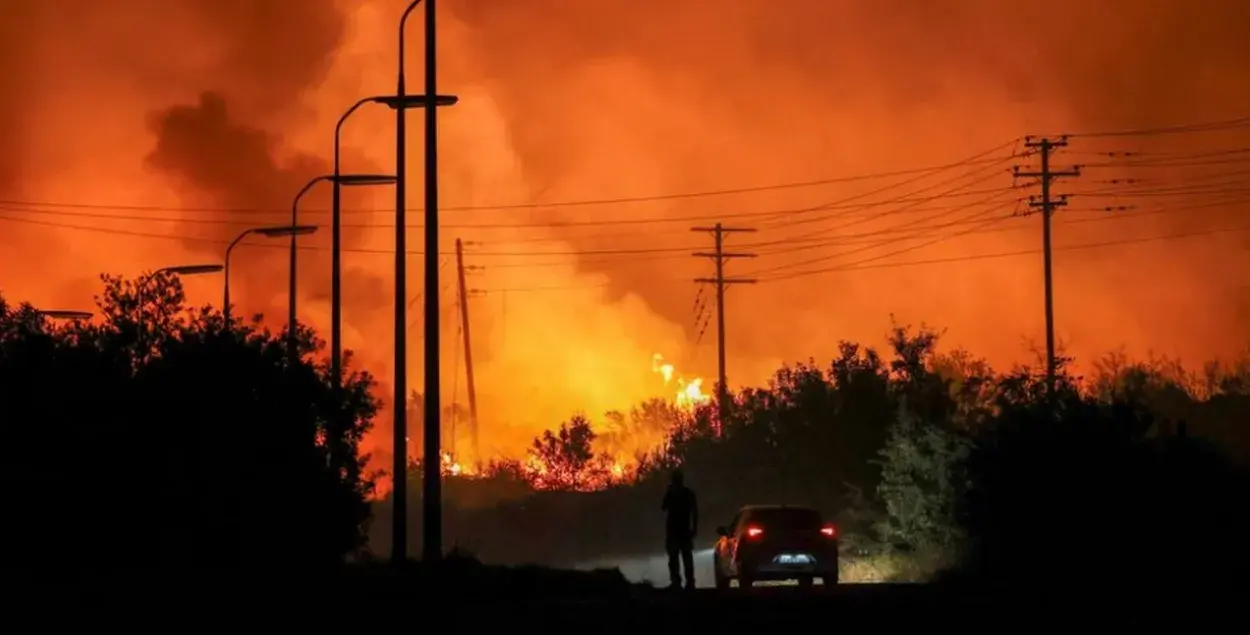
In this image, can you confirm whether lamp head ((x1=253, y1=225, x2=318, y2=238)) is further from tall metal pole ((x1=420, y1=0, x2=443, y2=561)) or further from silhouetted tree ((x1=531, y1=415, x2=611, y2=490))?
silhouetted tree ((x1=531, y1=415, x2=611, y2=490))

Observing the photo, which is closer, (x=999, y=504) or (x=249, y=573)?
(x=249, y=573)

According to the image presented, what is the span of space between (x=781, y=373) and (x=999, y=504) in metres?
45.1

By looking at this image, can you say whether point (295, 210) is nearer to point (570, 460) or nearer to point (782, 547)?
point (782, 547)

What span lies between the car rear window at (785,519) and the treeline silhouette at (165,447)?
27.6 ft

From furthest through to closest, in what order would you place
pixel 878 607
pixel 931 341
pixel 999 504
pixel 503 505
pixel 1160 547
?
pixel 503 505 → pixel 931 341 → pixel 999 504 → pixel 1160 547 → pixel 878 607

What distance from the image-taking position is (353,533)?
1401 inches

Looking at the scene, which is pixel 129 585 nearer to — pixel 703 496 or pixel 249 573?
pixel 249 573

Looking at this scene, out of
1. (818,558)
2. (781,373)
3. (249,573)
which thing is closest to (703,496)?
(781,373)

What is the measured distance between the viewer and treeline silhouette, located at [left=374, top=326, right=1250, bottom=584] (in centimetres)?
3478

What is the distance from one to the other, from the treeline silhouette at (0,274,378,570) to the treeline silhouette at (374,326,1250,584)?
1308cm

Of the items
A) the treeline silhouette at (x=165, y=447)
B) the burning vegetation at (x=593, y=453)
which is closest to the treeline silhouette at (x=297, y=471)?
the treeline silhouette at (x=165, y=447)

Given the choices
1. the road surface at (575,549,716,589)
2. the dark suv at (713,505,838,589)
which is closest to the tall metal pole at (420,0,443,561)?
the dark suv at (713,505,838,589)

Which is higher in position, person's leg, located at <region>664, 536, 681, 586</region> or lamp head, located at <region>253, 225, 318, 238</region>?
lamp head, located at <region>253, 225, 318, 238</region>

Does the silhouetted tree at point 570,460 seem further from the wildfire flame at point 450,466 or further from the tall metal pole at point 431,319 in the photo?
the tall metal pole at point 431,319
